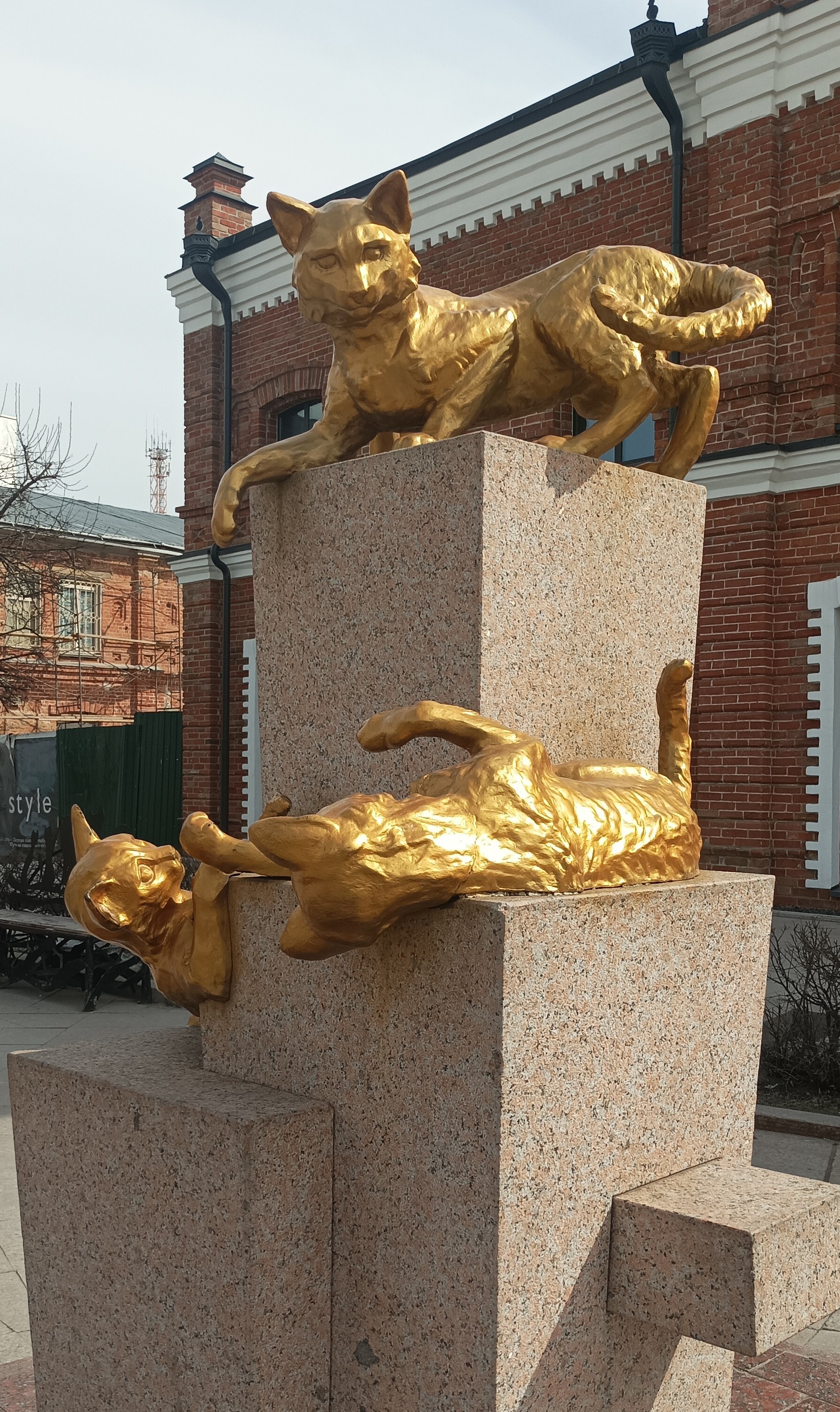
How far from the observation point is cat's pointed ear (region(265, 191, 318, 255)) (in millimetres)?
2424

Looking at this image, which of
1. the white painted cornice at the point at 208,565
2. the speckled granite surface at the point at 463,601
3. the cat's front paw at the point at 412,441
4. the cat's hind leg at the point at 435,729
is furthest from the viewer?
the white painted cornice at the point at 208,565

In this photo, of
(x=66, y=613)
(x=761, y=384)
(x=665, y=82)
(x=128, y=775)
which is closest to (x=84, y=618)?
(x=66, y=613)

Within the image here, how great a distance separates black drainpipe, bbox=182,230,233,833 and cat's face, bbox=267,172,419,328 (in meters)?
11.8

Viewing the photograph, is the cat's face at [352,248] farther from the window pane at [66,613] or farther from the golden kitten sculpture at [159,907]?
the window pane at [66,613]

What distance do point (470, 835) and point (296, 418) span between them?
13066 millimetres

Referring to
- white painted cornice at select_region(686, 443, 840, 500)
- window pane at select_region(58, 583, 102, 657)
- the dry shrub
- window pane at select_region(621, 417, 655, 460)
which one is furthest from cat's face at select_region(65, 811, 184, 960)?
window pane at select_region(58, 583, 102, 657)

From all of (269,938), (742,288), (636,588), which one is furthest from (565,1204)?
(742,288)

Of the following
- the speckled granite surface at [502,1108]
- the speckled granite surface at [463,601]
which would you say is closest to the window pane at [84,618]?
the speckled granite surface at [463,601]

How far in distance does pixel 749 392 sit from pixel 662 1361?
847 centimetres

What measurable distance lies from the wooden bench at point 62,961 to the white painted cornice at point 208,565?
497cm

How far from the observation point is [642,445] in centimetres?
1118

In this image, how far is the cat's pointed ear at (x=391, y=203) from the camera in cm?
239

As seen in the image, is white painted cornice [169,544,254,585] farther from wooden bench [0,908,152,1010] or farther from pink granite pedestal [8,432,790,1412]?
pink granite pedestal [8,432,790,1412]

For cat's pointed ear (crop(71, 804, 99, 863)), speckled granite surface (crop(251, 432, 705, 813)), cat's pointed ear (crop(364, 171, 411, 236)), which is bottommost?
cat's pointed ear (crop(71, 804, 99, 863))
